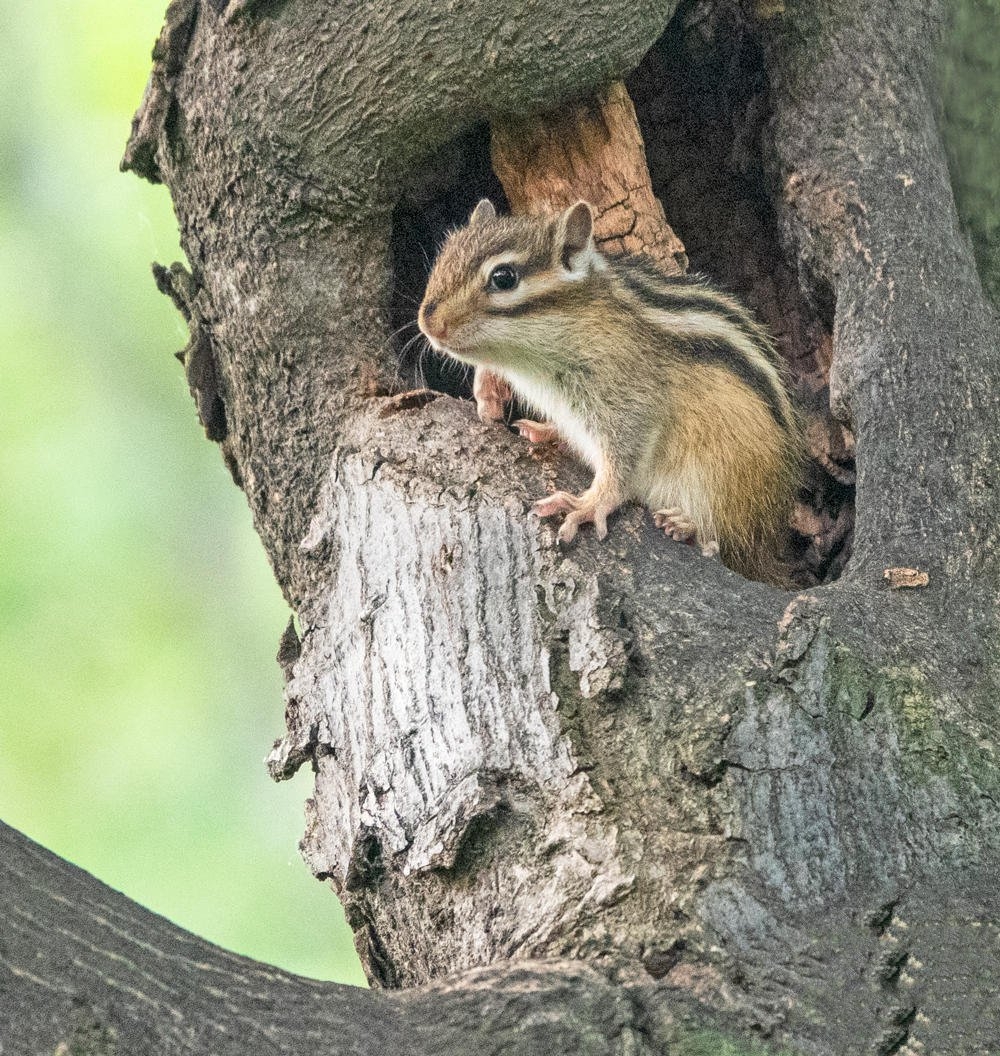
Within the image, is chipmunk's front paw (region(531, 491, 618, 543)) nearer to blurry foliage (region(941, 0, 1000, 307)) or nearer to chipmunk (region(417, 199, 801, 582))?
chipmunk (region(417, 199, 801, 582))

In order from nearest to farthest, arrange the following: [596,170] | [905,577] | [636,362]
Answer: [905,577] < [636,362] < [596,170]

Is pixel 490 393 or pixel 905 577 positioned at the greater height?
pixel 490 393

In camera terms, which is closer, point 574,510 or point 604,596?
point 604,596

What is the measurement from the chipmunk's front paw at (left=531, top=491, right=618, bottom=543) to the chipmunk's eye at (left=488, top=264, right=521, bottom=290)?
3.99 ft

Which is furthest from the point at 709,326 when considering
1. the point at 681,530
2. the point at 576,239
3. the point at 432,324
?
the point at 432,324

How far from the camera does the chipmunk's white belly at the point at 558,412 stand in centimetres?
495

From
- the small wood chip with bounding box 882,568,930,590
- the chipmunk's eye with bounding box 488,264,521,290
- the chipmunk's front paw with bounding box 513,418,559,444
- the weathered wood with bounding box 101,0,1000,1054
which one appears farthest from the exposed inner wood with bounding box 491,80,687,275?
the small wood chip with bounding box 882,568,930,590

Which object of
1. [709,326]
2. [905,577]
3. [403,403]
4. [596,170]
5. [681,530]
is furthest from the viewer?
[596,170]

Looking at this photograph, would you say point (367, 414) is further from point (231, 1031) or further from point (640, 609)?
point (231, 1031)

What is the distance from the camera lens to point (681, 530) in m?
4.55

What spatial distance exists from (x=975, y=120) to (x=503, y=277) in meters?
1.92

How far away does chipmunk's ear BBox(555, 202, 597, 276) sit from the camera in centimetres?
495

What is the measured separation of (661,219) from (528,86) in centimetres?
90

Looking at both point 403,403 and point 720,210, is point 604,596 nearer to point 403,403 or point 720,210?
point 403,403
